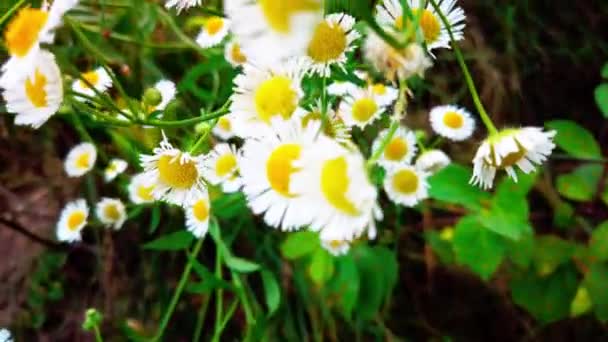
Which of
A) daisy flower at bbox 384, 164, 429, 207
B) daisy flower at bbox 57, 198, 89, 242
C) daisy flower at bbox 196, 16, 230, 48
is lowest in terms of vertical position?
daisy flower at bbox 57, 198, 89, 242

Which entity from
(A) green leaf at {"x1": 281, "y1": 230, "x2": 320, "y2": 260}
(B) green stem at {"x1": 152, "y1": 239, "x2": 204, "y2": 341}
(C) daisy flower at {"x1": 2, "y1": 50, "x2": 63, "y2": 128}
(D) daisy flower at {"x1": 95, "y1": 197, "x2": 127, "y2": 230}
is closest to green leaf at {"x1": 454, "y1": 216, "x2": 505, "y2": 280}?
(A) green leaf at {"x1": 281, "y1": 230, "x2": 320, "y2": 260}

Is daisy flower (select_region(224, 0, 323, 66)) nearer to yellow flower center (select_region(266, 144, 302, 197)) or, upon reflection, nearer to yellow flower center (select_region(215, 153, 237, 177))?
yellow flower center (select_region(266, 144, 302, 197))

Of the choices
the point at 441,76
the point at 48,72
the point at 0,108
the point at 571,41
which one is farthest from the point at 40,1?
the point at 571,41

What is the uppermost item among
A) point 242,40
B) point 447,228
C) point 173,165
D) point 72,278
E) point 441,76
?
point 242,40

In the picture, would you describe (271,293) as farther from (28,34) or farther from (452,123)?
(28,34)

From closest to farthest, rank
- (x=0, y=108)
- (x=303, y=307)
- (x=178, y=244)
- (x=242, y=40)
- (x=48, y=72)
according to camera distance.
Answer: (x=242, y=40) < (x=48, y=72) < (x=0, y=108) < (x=178, y=244) < (x=303, y=307)

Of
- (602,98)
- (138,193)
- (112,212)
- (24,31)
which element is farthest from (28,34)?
(602,98)

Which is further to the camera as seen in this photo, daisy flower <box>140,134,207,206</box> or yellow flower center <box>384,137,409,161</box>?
yellow flower center <box>384,137,409,161</box>

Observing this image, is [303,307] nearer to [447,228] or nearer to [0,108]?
[447,228]
